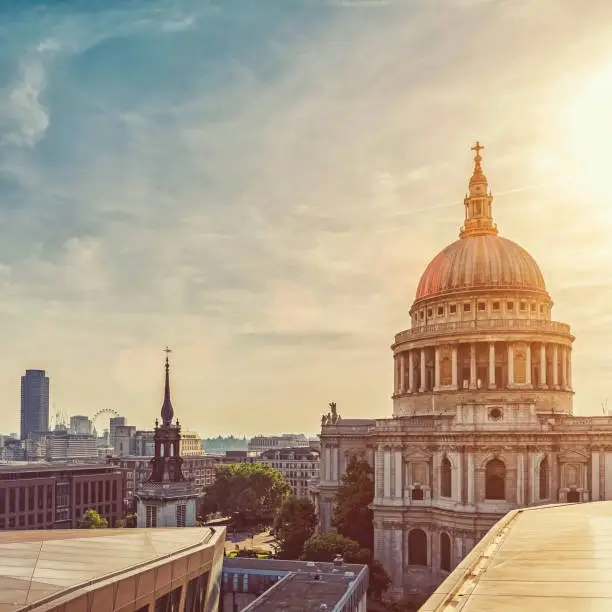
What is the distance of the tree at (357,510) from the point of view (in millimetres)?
89188

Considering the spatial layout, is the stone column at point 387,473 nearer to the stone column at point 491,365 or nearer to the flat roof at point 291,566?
the flat roof at point 291,566

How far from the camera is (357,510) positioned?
3541 inches

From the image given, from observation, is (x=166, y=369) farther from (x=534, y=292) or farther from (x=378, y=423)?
(x=534, y=292)

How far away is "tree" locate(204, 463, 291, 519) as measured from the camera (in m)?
150

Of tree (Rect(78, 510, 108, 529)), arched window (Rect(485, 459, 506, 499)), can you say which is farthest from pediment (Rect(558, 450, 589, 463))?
tree (Rect(78, 510, 108, 529))

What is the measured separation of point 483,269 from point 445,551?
36.7 m

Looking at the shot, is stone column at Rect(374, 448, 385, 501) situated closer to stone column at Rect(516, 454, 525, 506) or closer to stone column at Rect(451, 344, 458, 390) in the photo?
stone column at Rect(451, 344, 458, 390)

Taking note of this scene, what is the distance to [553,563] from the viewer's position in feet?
84.0

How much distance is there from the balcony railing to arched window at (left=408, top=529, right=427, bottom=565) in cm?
2513

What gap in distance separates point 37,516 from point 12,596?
112624 mm

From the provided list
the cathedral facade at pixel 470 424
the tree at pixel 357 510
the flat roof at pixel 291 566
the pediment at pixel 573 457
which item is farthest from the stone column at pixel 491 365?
the flat roof at pixel 291 566

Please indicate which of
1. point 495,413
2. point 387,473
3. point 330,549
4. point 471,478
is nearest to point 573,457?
point 495,413

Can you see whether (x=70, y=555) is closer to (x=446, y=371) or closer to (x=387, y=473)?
(x=387, y=473)

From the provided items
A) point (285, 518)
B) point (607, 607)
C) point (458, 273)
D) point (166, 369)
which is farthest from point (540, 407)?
point (607, 607)
